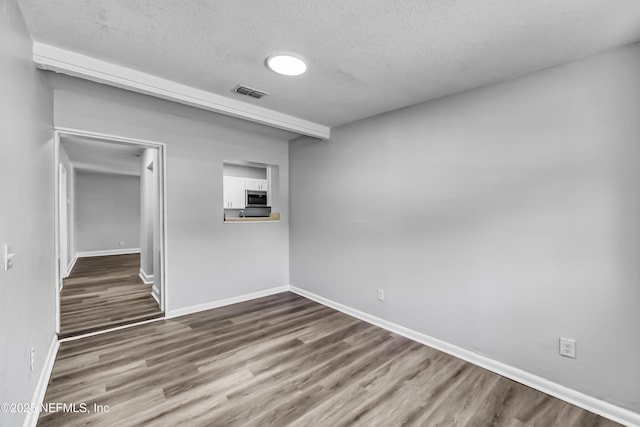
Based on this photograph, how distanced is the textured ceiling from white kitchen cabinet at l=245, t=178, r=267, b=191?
Answer: 417cm

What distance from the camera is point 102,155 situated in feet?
18.3

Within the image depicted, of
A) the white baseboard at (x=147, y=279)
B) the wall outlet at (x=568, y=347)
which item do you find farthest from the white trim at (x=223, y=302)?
the wall outlet at (x=568, y=347)

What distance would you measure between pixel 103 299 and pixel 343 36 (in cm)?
462

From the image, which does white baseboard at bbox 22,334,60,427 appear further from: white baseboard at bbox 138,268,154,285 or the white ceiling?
the white ceiling

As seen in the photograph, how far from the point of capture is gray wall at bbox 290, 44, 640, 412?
6.31 feet

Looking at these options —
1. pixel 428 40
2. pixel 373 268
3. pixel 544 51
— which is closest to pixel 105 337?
pixel 373 268

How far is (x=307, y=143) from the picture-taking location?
4301 millimetres

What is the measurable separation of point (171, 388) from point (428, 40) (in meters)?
3.06

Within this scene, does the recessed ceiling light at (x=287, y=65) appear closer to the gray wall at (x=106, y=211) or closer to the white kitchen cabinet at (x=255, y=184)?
the white kitchen cabinet at (x=255, y=184)

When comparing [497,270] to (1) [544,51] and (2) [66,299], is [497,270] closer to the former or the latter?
(1) [544,51]

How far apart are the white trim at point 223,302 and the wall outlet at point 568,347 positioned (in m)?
3.44

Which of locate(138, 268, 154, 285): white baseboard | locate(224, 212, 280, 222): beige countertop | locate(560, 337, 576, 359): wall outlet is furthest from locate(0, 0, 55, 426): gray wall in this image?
locate(560, 337, 576, 359): wall outlet

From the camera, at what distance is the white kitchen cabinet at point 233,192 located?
Result: 6.36 meters

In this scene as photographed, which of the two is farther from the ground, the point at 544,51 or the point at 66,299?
the point at 544,51
